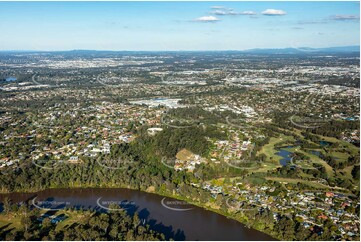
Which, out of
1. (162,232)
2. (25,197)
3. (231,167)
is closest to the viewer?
(162,232)

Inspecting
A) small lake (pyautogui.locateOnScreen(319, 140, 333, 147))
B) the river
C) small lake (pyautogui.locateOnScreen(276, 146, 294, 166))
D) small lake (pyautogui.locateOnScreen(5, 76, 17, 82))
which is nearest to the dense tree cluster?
the river

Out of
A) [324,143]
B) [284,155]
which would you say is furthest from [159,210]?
[324,143]

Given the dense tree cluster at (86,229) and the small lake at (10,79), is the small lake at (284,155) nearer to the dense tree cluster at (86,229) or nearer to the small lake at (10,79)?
the dense tree cluster at (86,229)

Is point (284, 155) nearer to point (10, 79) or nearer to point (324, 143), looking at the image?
point (324, 143)

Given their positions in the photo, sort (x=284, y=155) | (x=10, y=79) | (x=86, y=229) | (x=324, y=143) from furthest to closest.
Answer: (x=10, y=79), (x=324, y=143), (x=284, y=155), (x=86, y=229)

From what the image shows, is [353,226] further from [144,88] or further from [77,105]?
[144,88]

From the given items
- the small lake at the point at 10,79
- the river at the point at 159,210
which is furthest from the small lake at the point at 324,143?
the small lake at the point at 10,79

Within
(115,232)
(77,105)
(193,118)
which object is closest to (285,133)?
(193,118)

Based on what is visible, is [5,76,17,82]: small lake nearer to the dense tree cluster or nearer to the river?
the river
